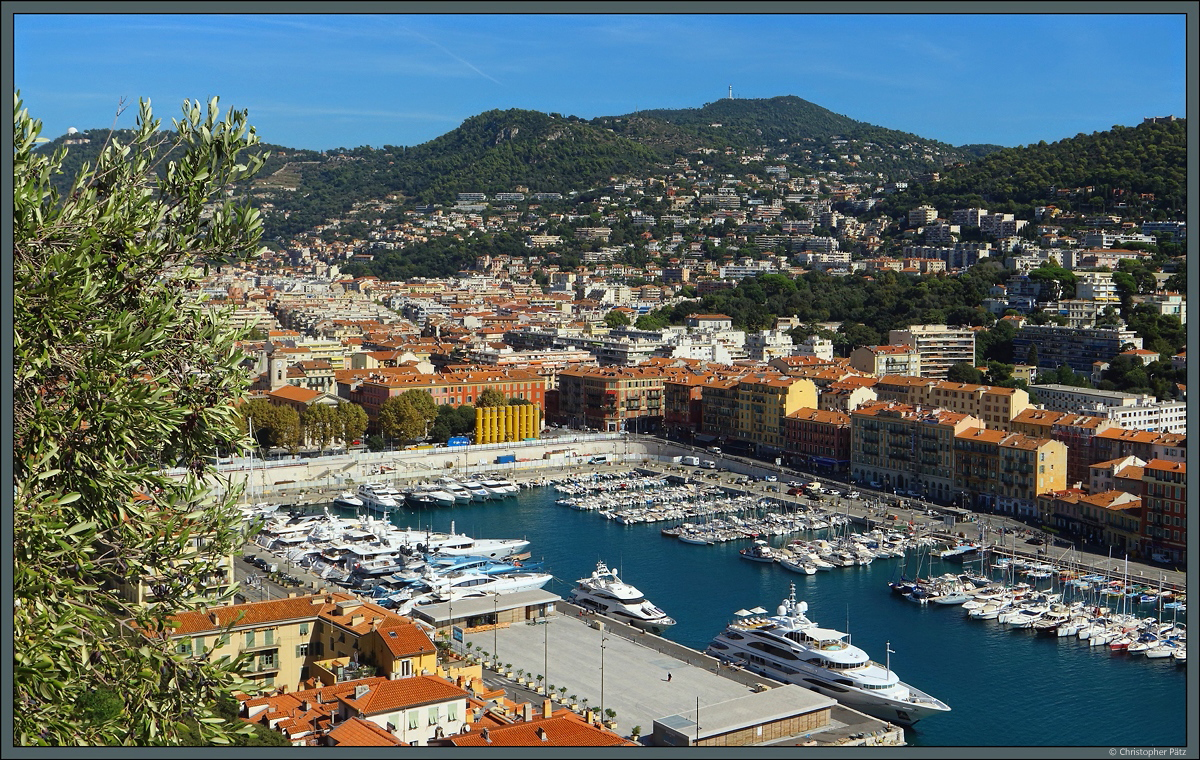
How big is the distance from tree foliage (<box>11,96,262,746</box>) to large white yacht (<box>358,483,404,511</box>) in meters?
16.2

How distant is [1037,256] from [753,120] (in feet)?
210

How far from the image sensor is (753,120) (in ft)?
330

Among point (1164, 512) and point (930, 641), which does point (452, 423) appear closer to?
point (1164, 512)

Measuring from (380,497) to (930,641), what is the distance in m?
9.75

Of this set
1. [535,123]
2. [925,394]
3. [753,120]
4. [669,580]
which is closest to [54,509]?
[669,580]

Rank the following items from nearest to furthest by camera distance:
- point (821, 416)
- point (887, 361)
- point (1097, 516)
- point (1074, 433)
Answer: point (1097, 516) < point (1074, 433) < point (821, 416) < point (887, 361)

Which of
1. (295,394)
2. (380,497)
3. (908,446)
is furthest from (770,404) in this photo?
(295,394)

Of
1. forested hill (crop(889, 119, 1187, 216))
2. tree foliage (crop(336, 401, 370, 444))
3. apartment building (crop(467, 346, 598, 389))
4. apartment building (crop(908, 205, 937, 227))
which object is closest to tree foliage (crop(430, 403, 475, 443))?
tree foliage (crop(336, 401, 370, 444))

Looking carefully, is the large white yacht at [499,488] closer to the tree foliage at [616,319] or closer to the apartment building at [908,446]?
the apartment building at [908,446]

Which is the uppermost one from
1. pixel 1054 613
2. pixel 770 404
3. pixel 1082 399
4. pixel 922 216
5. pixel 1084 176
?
pixel 1084 176

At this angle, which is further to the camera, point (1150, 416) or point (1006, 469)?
point (1150, 416)

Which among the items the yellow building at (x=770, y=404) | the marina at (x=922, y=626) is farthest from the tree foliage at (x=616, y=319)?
the marina at (x=922, y=626)

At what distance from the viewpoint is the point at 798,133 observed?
98.0m

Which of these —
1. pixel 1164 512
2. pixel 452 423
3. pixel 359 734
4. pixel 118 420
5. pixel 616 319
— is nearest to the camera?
pixel 118 420
